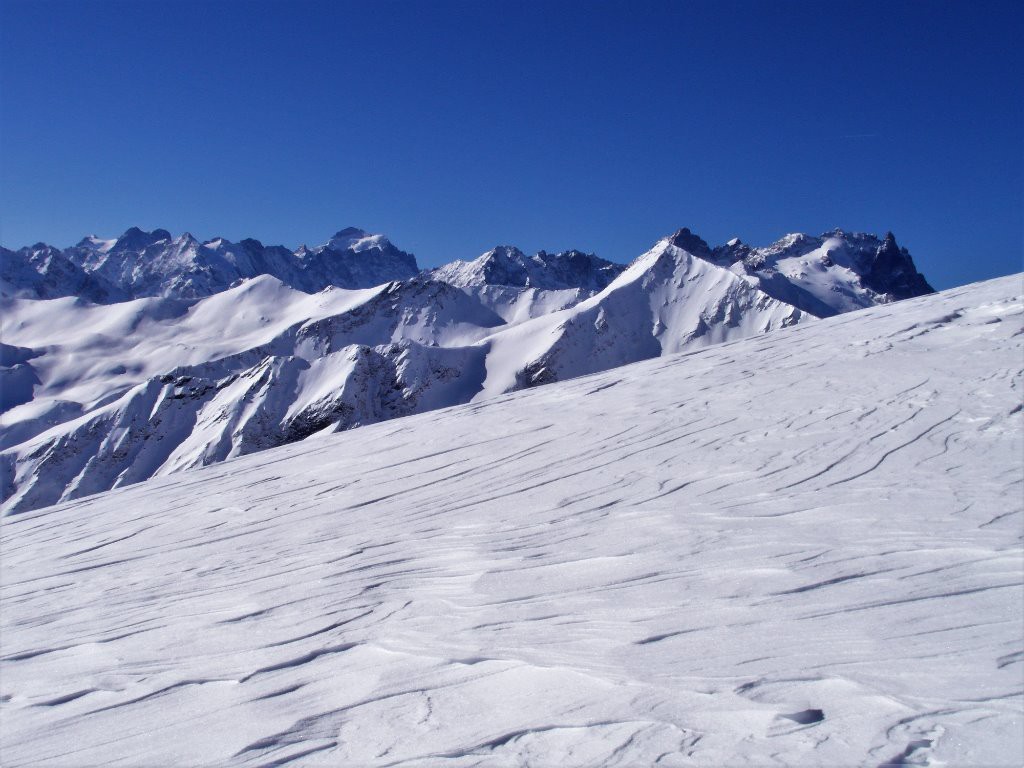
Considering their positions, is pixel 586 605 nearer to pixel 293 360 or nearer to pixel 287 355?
pixel 293 360

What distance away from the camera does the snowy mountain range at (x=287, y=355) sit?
221 ft

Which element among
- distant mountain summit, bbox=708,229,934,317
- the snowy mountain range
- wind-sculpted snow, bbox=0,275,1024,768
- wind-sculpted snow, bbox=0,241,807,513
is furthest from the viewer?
distant mountain summit, bbox=708,229,934,317

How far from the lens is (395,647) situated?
3861 millimetres

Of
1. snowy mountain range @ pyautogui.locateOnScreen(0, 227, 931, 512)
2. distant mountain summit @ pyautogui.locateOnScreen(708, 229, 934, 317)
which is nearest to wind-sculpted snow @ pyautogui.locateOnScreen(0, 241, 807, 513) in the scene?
snowy mountain range @ pyautogui.locateOnScreen(0, 227, 931, 512)

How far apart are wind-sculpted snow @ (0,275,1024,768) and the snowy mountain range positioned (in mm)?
48216

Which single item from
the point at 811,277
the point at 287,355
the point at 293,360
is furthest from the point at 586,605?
the point at 811,277

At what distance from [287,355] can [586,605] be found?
8592 centimetres

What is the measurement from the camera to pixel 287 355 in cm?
8575

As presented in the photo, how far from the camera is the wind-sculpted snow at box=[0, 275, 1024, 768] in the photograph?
2.92 m

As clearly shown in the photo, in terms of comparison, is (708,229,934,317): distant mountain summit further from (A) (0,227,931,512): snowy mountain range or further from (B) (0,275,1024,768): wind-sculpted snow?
(B) (0,275,1024,768): wind-sculpted snow

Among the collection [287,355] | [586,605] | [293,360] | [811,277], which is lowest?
[586,605]

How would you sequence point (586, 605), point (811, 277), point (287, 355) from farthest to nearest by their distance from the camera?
point (811, 277) → point (287, 355) → point (586, 605)

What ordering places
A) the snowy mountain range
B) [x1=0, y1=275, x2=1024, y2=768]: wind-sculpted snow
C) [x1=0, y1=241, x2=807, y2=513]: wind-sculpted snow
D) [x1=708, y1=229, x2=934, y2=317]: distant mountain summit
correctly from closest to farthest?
[x1=0, y1=275, x2=1024, y2=768]: wind-sculpted snow < [x1=0, y1=241, x2=807, y2=513]: wind-sculpted snow < the snowy mountain range < [x1=708, y1=229, x2=934, y2=317]: distant mountain summit

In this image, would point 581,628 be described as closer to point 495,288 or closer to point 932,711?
point 932,711
